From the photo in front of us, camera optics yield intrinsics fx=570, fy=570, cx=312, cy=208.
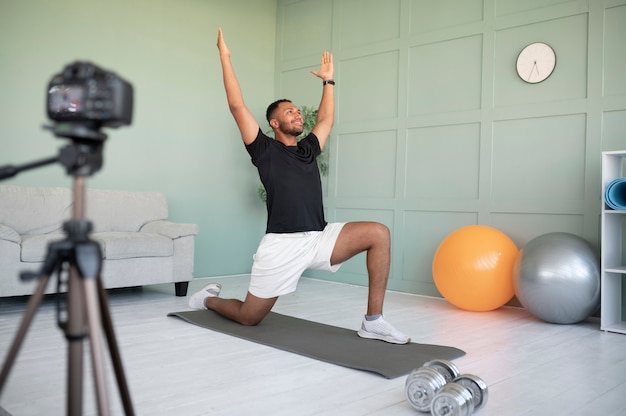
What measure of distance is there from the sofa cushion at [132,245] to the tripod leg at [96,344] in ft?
9.95

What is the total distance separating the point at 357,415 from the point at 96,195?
3.20 m

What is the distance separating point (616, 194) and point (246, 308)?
2.36 m

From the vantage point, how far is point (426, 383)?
1862 millimetres

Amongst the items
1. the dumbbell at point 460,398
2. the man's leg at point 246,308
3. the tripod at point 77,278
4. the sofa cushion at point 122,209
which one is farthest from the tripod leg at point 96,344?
the sofa cushion at point 122,209

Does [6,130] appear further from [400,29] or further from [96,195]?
[400,29]

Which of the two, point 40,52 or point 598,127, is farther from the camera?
point 40,52

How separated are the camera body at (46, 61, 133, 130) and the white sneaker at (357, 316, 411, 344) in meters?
2.16

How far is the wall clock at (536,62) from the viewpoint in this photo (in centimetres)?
414

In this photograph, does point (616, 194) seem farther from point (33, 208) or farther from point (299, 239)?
point (33, 208)

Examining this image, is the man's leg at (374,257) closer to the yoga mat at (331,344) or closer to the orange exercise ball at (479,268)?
the yoga mat at (331,344)

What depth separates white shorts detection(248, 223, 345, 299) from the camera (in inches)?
114

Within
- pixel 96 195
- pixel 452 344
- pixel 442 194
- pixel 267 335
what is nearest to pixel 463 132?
pixel 442 194

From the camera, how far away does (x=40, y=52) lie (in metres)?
4.43

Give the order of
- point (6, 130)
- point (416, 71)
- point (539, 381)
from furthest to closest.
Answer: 1. point (416, 71)
2. point (6, 130)
3. point (539, 381)
